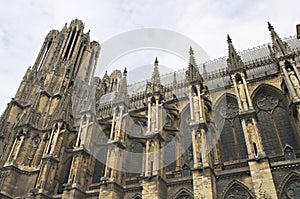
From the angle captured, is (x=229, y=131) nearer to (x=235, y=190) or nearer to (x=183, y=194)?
(x=235, y=190)

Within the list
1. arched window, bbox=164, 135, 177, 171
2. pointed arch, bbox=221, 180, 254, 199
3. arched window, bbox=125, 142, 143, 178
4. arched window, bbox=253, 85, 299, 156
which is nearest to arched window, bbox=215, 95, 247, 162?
arched window, bbox=253, 85, 299, 156

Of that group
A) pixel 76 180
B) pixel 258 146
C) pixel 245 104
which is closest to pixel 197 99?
pixel 245 104

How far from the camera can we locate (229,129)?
722 inches

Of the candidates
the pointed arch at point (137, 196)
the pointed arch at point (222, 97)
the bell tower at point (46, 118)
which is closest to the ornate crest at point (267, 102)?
the pointed arch at point (222, 97)

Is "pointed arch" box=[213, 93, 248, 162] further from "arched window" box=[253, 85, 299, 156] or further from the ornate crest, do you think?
the ornate crest

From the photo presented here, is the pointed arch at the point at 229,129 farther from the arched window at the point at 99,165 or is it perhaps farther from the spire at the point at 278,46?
the arched window at the point at 99,165

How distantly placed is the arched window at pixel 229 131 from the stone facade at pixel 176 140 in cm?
6

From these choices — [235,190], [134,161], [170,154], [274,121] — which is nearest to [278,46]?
[274,121]

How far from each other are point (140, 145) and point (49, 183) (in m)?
7.02

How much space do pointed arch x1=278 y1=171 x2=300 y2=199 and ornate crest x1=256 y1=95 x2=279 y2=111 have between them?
20.0 ft

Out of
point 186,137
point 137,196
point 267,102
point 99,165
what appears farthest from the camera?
point 99,165

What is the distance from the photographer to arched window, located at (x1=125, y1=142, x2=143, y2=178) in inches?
757

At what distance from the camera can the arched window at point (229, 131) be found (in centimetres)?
1714

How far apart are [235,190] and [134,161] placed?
8328mm
